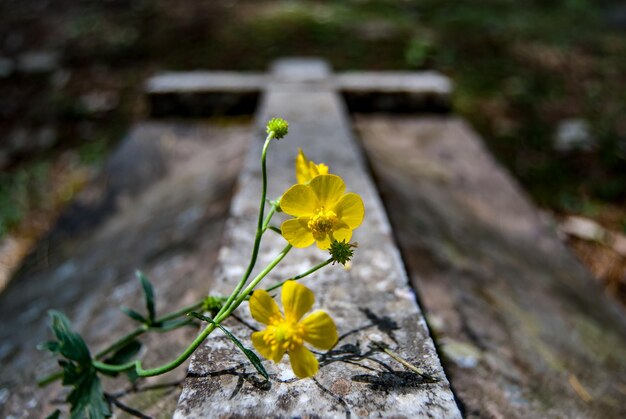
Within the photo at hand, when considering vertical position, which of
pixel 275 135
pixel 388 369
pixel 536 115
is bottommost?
pixel 536 115

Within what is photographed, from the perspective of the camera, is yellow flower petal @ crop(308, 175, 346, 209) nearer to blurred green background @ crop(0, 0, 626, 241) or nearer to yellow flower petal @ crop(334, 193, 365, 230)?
yellow flower petal @ crop(334, 193, 365, 230)

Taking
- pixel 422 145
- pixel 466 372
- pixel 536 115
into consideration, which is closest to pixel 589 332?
pixel 466 372

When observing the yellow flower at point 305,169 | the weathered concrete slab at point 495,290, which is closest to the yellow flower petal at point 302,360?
the yellow flower at point 305,169

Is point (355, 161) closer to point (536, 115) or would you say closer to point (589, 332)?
point (589, 332)

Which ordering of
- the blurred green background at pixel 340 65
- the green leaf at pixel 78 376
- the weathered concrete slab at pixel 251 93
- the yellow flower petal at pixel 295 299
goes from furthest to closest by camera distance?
1. the blurred green background at pixel 340 65
2. the weathered concrete slab at pixel 251 93
3. the green leaf at pixel 78 376
4. the yellow flower petal at pixel 295 299

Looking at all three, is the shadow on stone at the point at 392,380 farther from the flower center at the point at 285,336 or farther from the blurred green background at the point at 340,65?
the blurred green background at the point at 340,65

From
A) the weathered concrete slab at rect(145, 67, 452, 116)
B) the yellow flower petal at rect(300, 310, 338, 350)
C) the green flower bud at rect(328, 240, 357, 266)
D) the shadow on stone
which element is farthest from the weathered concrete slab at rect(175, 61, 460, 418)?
the weathered concrete slab at rect(145, 67, 452, 116)
